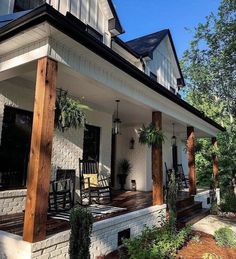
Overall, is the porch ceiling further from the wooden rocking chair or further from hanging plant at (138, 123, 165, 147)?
the wooden rocking chair

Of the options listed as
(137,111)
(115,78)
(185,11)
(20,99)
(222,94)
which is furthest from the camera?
(222,94)

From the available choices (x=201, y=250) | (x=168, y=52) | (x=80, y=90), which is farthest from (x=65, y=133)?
(x=168, y=52)

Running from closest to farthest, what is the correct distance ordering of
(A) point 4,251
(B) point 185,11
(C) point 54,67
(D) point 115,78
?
(A) point 4,251, (C) point 54,67, (D) point 115,78, (B) point 185,11

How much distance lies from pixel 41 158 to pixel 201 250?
350 centimetres

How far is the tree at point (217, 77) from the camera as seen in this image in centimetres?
1159

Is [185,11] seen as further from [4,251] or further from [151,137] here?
[4,251]

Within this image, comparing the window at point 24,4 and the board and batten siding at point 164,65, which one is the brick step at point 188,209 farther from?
the window at point 24,4

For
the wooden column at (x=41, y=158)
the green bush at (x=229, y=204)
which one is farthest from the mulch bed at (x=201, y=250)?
the green bush at (x=229, y=204)

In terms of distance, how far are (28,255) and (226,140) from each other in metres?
10.9

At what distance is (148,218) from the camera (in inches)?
218

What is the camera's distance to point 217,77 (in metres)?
14.4

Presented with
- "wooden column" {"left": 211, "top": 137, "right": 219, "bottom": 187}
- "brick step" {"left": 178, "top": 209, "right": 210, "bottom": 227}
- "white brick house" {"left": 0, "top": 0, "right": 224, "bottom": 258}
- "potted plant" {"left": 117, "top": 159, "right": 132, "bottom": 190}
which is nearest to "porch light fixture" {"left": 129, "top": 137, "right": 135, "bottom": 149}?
"white brick house" {"left": 0, "top": 0, "right": 224, "bottom": 258}

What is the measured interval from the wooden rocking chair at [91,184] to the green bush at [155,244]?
1749mm

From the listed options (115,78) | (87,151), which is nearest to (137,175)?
(87,151)
